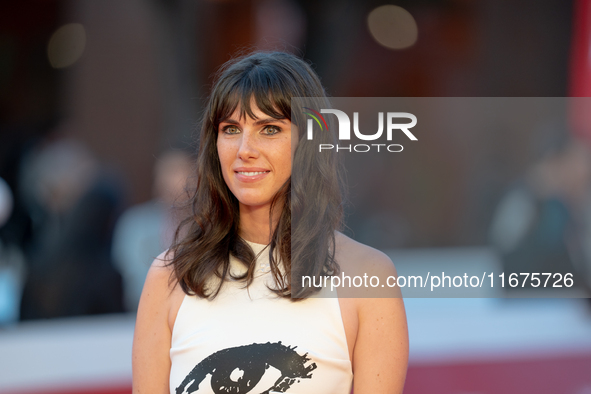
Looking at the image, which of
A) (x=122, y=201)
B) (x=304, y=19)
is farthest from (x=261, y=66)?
(x=304, y=19)

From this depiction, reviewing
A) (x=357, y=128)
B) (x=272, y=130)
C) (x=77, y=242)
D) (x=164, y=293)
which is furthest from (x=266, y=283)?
(x=77, y=242)

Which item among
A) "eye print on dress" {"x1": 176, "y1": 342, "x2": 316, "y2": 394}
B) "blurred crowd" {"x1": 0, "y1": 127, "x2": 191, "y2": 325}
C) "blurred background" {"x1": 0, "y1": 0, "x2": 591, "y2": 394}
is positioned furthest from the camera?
"blurred crowd" {"x1": 0, "y1": 127, "x2": 191, "y2": 325}

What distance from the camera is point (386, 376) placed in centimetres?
151

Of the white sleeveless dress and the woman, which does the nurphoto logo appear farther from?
the white sleeveless dress

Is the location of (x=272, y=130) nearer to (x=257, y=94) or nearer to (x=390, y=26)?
(x=257, y=94)

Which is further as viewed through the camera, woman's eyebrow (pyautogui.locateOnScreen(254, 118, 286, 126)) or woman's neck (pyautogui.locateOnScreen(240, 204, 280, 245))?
woman's neck (pyautogui.locateOnScreen(240, 204, 280, 245))

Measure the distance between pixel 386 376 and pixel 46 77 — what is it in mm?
4884

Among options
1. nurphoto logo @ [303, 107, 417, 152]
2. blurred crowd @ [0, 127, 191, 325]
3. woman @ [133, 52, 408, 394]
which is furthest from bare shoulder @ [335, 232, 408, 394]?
blurred crowd @ [0, 127, 191, 325]

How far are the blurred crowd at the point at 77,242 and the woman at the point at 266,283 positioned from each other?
6.21 ft

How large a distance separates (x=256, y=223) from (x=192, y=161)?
1.52ft

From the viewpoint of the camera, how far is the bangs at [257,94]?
4.91ft

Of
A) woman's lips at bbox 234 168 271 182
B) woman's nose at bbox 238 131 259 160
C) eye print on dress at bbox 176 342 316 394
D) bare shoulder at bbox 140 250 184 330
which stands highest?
woman's nose at bbox 238 131 259 160

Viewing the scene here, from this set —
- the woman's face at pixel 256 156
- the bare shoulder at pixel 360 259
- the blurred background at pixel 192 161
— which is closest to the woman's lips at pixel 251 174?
the woman's face at pixel 256 156

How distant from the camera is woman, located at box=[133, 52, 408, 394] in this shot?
1501 millimetres
